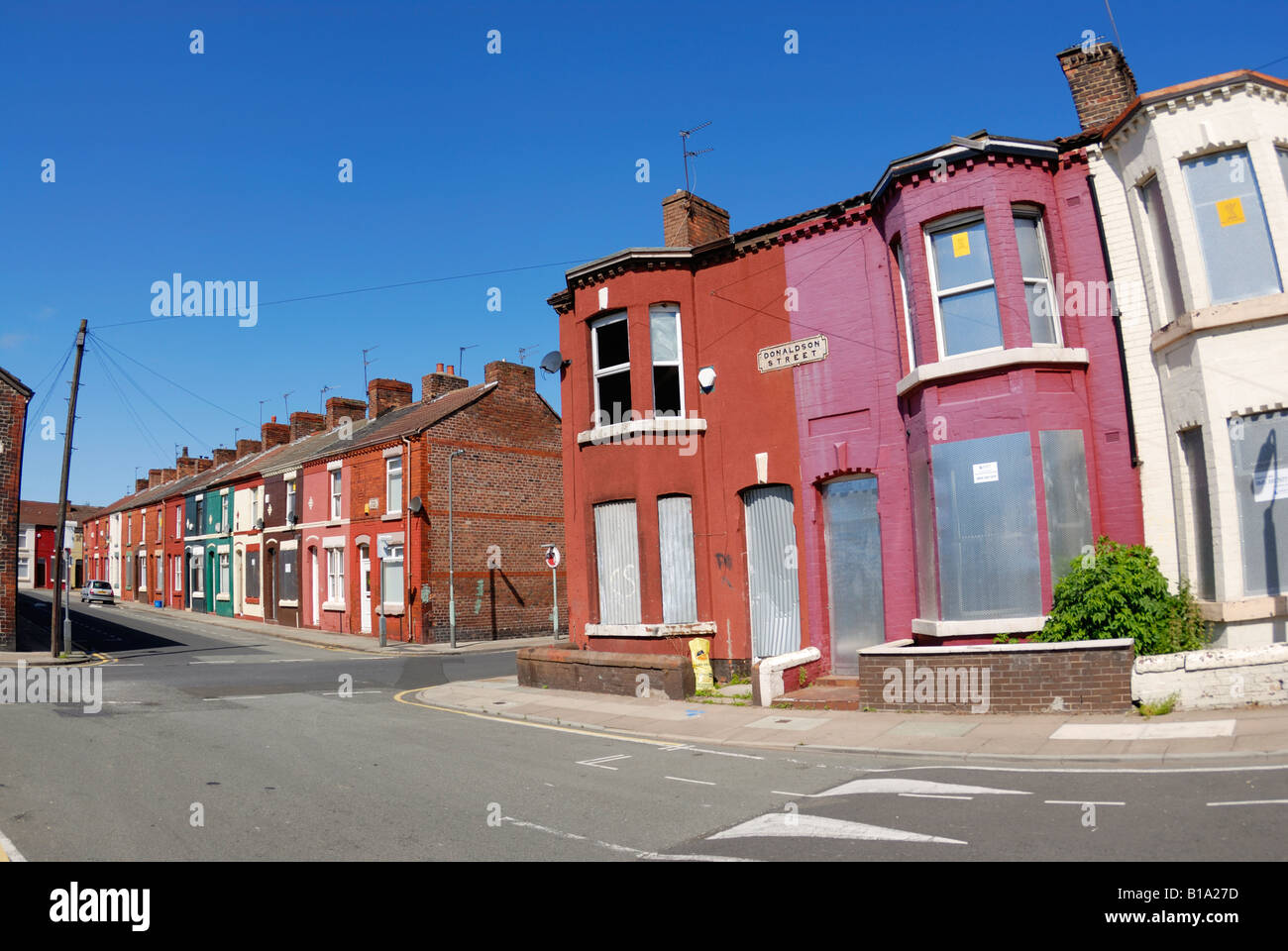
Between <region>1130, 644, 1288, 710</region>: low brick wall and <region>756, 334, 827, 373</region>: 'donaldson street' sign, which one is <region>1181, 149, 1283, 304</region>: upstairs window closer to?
<region>1130, 644, 1288, 710</region>: low brick wall

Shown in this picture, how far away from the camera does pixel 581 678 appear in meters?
15.4

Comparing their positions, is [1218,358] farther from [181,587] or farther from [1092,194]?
[181,587]

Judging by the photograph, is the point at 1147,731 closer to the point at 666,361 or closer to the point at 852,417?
the point at 852,417

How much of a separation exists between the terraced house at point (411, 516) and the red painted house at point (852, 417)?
13.1 m

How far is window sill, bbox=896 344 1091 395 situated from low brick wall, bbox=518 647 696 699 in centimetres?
610

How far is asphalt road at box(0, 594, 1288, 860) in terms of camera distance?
604cm

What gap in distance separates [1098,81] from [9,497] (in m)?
28.9

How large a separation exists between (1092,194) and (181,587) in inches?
2022

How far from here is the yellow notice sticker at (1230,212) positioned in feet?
36.3

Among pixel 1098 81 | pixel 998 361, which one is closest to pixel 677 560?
pixel 998 361

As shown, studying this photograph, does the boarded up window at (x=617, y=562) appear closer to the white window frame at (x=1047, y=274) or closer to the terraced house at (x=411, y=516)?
the white window frame at (x=1047, y=274)

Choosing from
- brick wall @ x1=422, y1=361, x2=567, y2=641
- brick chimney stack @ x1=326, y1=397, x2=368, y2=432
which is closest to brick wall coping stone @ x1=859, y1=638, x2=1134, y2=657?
brick wall @ x1=422, y1=361, x2=567, y2=641
